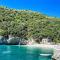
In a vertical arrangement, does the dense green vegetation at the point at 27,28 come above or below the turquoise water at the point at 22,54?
above

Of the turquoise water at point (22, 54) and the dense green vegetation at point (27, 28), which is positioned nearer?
the turquoise water at point (22, 54)

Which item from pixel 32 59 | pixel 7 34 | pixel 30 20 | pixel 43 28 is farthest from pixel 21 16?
pixel 32 59

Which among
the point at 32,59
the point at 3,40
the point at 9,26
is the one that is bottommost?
the point at 32,59

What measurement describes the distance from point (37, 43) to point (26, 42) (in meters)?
5.22

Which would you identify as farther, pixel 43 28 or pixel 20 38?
pixel 43 28

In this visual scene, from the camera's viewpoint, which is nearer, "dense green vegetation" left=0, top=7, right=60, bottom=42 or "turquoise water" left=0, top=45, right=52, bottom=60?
"turquoise water" left=0, top=45, right=52, bottom=60

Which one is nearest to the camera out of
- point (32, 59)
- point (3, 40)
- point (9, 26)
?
point (32, 59)

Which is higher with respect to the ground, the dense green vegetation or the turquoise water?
the dense green vegetation

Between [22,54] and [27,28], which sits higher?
[27,28]

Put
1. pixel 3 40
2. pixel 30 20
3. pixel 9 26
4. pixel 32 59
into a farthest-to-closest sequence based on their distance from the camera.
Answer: pixel 30 20 < pixel 9 26 < pixel 3 40 < pixel 32 59

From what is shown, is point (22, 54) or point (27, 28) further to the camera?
point (27, 28)

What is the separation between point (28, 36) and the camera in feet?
356

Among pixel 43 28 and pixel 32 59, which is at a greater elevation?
pixel 43 28

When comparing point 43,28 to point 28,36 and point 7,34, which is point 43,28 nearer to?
point 28,36
